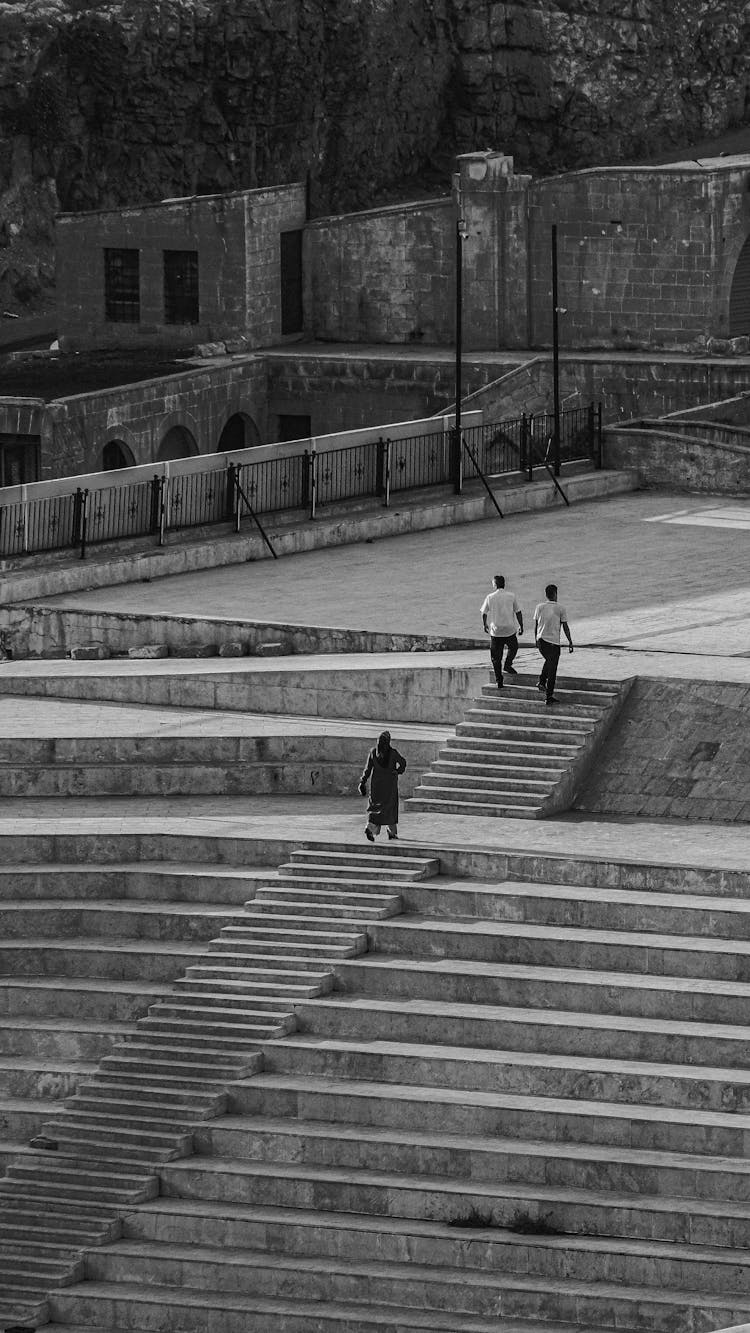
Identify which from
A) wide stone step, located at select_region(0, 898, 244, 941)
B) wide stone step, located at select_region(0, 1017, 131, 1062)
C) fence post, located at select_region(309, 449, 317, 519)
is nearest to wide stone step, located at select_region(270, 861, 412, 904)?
wide stone step, located at select_region(0, 898, 244, 941)

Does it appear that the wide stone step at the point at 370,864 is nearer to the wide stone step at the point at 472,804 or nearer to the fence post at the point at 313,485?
the wide stone step at the point at 472,804

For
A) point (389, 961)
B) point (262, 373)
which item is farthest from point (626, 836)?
point (262, 373)

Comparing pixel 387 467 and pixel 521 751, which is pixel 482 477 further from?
pixel 521 751

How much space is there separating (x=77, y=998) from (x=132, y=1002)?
1.84 feet

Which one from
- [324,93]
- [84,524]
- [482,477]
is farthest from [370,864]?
[324,93]

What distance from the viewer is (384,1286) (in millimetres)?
20812

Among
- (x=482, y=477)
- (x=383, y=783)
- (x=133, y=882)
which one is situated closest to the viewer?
(x=383, y=783)

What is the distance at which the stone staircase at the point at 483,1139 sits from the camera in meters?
20.5

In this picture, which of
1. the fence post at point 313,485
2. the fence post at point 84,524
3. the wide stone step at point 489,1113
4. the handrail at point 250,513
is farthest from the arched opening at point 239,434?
the wide stone step at point 489,1113

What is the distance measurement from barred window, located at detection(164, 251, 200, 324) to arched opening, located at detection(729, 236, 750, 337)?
945 cm

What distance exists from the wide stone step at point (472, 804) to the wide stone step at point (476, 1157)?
461 cm

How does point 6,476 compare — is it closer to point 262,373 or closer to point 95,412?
point 95,412

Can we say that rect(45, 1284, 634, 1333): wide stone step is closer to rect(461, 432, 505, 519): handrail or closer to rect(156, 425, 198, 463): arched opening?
rect(461, 432, 505, 519): handrail

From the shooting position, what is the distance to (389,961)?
23.6 m
